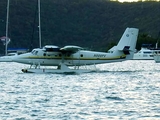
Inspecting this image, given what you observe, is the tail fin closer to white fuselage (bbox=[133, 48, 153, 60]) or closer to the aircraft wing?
the aircraft wing

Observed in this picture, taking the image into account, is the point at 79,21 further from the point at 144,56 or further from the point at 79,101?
the point at 79,101

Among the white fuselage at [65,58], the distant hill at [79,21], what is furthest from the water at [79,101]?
the distant hill at [79,21]

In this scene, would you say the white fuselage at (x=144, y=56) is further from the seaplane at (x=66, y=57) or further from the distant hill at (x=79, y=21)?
the seaplane at (x=66, y=57)

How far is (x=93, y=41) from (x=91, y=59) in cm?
9792

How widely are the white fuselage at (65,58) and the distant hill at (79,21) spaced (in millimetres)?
76789

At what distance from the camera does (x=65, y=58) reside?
5647cm

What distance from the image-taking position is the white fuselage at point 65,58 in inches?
2201

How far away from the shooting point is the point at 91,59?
186ft

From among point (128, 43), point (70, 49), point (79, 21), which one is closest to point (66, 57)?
point (70, 49)

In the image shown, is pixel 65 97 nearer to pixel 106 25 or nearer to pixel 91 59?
pixel 91 59

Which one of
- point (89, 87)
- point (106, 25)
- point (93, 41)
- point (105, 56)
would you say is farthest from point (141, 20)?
point (89, 87)

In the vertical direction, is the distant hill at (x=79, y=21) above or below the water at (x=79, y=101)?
above

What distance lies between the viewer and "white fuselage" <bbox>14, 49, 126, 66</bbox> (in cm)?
5591

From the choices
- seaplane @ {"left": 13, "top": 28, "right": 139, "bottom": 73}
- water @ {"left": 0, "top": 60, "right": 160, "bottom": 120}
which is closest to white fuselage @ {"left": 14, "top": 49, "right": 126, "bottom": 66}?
seaplane @ {"left": 13, "top": 28, "right": 139, "bottom": 73}
